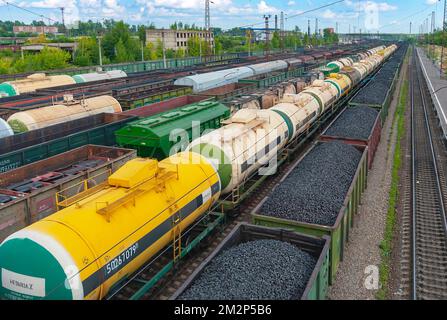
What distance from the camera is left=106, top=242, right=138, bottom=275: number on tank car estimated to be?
9148mm

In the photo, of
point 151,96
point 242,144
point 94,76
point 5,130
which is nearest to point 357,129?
point 242,144

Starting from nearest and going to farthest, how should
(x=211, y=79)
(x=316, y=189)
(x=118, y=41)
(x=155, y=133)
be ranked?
(x=316, y=189)
(x=155, y=133)
(x=211, y=79)
(x=118, y=41)

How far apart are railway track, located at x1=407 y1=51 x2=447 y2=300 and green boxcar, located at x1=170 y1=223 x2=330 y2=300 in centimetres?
346

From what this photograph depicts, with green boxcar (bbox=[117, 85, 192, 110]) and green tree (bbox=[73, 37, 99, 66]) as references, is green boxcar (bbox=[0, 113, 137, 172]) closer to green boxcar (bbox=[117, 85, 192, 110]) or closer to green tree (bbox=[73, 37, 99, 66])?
green boxcar (bbox=[117, 85, 192, 110])

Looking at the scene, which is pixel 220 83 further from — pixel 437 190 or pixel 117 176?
pixel 117 176

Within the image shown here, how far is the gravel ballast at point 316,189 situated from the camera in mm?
12414

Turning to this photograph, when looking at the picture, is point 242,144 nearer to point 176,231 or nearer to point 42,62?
point 176,231

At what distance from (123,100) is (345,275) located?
64.0ft

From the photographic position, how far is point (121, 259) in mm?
9523

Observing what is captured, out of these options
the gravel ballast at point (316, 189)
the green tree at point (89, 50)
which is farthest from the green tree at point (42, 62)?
the gravel ballast at point (316, 189)

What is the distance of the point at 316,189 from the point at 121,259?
23.8 feet

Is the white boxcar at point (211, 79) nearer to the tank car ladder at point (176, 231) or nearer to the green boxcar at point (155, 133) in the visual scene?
the green boxcar at point (155, 133)

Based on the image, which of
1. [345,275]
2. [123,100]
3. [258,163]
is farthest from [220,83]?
[345,275]

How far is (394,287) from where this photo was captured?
40.2 feet
